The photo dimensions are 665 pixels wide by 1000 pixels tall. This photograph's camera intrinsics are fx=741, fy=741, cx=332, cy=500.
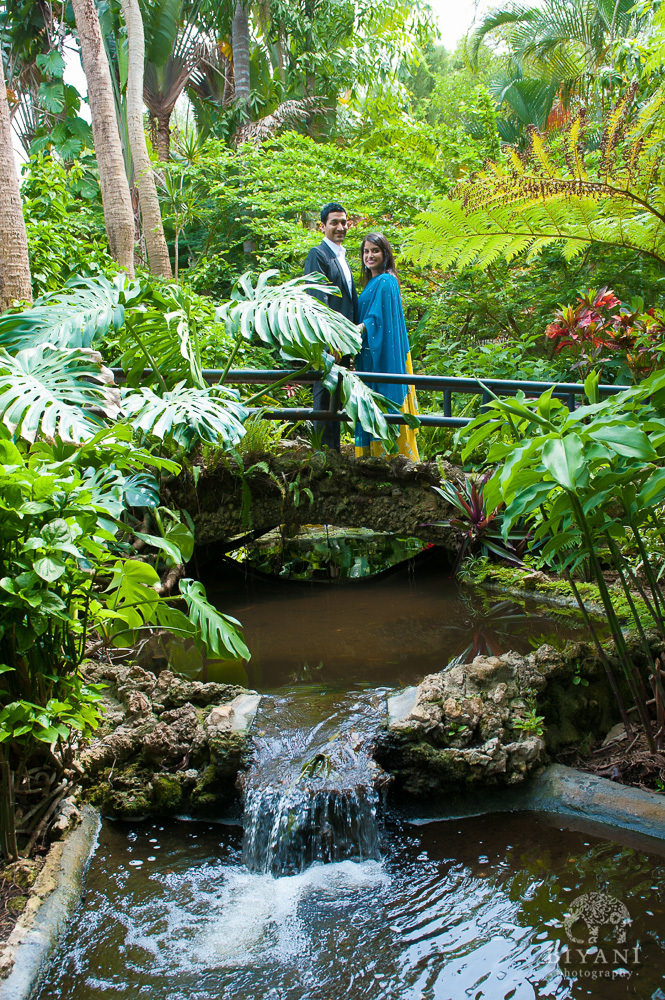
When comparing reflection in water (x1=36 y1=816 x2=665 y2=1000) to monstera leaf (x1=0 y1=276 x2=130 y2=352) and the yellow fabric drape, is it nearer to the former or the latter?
monstera leaf (x1=0 y1=276 x2=130 y2=352)

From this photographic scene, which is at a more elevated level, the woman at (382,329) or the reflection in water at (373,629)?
the woman at (382,329)

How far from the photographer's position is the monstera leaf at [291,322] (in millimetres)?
4387

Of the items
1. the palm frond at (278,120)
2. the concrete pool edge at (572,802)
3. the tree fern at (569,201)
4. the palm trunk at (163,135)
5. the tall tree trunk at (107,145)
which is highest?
the palm trunk at (163,135)

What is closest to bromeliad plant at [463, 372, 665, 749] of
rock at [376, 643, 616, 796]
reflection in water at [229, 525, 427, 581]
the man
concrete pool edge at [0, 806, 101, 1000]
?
rock at [376, 643, 616, 796]

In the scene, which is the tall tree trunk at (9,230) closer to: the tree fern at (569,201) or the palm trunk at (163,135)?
the tree fern at (569,201)

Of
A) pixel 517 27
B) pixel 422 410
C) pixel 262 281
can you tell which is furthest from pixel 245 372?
pixel 517 27

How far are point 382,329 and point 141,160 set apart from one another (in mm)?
5807

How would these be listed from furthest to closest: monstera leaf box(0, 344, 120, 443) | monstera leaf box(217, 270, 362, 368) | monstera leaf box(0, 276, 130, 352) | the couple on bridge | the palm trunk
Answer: the palm trunk → the couple on bridge → monstera leaf box(217, 270, 362, 368) → monstera leaf box(0, 276, 130, 352) → monstera leaf box(0, 344, 120, 443)

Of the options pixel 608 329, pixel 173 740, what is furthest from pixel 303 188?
pixel 173 740

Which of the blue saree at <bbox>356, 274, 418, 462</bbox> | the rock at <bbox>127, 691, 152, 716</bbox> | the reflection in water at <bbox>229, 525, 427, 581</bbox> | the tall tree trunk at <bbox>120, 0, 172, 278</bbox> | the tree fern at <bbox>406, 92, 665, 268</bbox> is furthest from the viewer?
the tall tree trunk at <bbox>120, 0, 172, 278</bbox>

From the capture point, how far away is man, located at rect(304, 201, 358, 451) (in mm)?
5457

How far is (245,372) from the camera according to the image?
4.91 m

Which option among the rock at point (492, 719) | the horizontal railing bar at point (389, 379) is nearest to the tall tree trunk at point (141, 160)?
the horizontal railing bar at point (389, 379)

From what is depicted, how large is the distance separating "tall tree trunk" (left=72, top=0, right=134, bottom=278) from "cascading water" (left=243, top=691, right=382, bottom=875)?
568 centimetres
